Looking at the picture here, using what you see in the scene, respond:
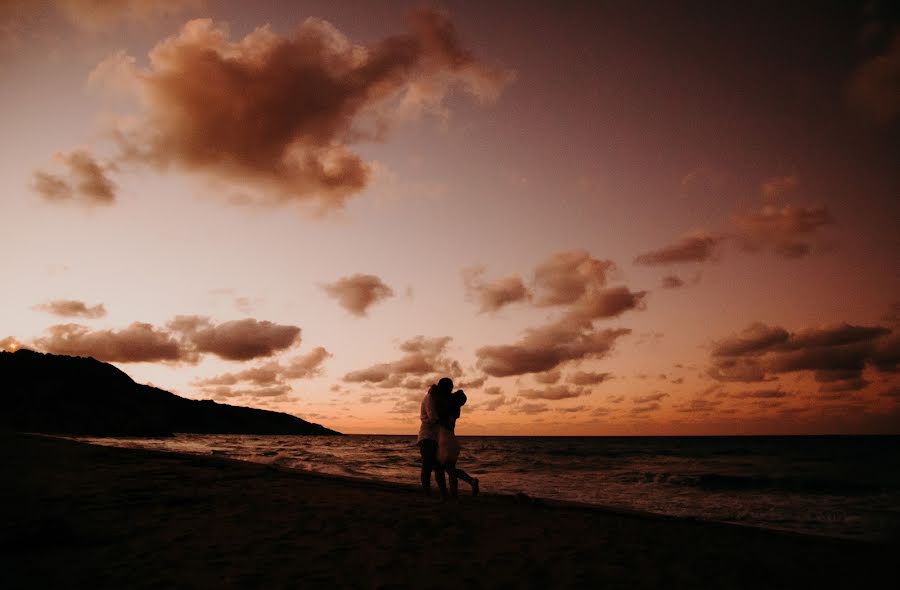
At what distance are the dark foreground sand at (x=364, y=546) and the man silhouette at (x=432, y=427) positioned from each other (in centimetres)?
80

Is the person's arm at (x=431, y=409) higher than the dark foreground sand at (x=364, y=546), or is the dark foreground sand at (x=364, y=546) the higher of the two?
the person's arm at (x=431, y=409)

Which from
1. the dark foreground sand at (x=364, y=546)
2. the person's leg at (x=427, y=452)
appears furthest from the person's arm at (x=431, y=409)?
the dark foreground sand at (x=364, y=546)

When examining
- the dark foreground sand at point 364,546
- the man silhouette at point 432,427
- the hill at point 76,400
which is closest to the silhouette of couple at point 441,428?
the man silhouette at point 432,427

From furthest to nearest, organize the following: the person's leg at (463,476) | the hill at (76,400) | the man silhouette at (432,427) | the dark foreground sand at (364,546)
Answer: the hill at (76,400) → the person's leg at (463,476) → the man silhouette at (432,427) → the dark foreground sand at (364,546)

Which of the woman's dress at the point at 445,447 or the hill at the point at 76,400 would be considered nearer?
the woman's dress at the point at 445,447

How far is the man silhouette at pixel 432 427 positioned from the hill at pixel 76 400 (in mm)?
Result: 65367

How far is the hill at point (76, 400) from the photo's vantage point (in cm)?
6731

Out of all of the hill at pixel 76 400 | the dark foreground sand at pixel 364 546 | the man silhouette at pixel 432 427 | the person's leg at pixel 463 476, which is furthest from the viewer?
the hill at pixel 76 400

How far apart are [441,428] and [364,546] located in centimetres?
354

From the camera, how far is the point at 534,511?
8.62m

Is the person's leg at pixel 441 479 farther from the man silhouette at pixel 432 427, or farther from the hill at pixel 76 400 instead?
the hill at pixel 76 400

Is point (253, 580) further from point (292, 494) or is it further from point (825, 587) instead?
point (825, 587)

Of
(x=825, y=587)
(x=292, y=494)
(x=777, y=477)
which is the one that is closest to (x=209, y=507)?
(x=292, y=494)

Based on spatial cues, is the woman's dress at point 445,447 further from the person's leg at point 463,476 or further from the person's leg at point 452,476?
the person's leg at point 463,476
